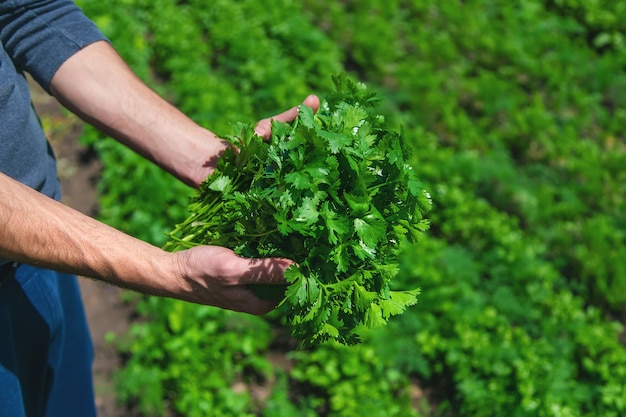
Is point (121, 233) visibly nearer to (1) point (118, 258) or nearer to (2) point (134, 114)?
(1) point (118, 258)

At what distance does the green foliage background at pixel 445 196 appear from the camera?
3686mm

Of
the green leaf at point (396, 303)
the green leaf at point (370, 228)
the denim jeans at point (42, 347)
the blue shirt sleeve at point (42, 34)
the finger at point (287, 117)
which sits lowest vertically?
the denim jeans at point (42, 347)

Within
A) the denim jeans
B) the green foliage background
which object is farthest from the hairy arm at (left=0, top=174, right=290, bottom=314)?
the green foliage background

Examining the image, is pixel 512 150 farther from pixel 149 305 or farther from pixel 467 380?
pixel 149 305

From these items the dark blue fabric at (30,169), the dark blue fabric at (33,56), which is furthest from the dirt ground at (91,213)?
the dark blue fabric at (33,56)

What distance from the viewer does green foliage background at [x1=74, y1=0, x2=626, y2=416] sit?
369 cm

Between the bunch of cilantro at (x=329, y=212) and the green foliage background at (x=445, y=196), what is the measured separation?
68.3 inches

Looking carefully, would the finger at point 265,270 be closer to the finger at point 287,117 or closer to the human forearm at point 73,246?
the human forearm at point 73,246

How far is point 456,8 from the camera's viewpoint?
6.32 meters

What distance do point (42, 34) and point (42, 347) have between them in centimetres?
101

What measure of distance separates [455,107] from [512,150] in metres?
0.57

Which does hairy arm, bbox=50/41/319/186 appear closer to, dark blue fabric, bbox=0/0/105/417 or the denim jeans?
dark blue fabric, bbox=0/0/105/417

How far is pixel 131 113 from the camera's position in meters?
2.19

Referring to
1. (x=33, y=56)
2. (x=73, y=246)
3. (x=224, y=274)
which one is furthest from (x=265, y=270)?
(x=33, y=56)
